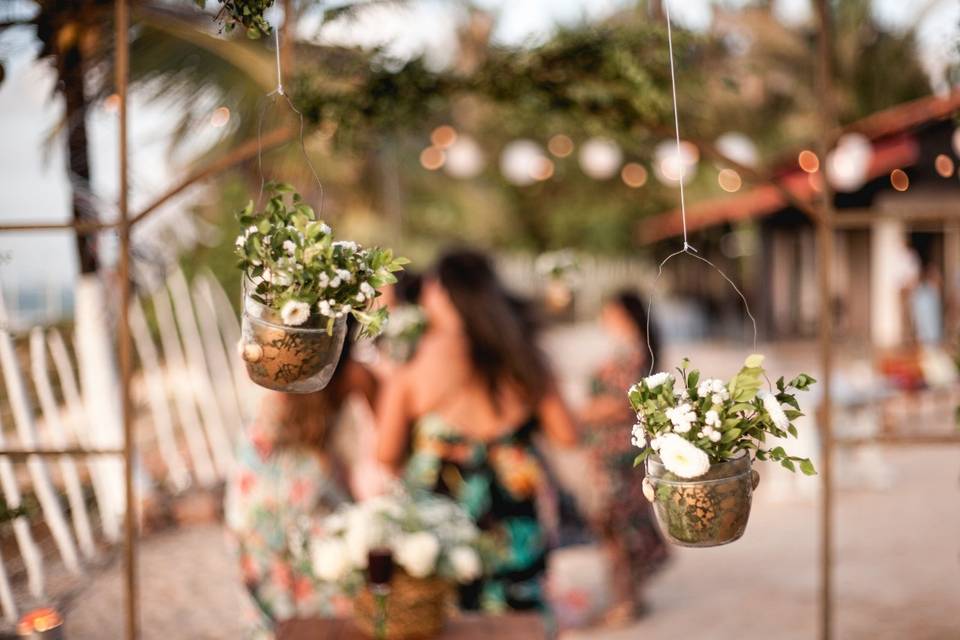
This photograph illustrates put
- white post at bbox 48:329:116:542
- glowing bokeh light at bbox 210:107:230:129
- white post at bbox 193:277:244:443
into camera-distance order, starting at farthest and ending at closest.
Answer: white post at bbox 193:277:244:443
glowing bokeh light at bbox 210:107:230:129
white post at bbox 48:329:116:542

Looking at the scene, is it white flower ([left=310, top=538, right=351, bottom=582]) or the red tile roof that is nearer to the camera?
white flower ([left=310, top=538, right=351, bottom=582])

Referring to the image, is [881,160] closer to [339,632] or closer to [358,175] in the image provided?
[358,175]

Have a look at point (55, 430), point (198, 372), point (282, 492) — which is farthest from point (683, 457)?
point (198, 372)

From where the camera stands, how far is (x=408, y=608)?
2.57 m

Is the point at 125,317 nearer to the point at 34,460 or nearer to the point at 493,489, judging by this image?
the point at 34,460

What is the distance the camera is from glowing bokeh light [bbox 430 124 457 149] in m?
7.66

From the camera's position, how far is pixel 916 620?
4.48m

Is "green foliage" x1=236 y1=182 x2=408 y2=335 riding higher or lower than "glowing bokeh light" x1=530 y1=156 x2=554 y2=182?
lower

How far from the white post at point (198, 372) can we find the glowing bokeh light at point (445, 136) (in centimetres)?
235

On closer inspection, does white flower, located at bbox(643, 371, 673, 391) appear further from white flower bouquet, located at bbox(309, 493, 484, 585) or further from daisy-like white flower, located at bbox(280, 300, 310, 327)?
white flower bouquet, located at bbox(309, 493, 484, 585)

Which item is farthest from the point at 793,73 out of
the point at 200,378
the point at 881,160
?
the point at 200,378

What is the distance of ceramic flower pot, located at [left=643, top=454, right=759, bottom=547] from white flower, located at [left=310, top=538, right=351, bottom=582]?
119 centimetres

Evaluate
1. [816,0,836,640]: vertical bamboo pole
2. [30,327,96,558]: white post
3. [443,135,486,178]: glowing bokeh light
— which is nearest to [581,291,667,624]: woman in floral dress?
[816,0,836,640]: vertical bamboo pole

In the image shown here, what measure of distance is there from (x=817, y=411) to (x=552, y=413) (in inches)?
152
